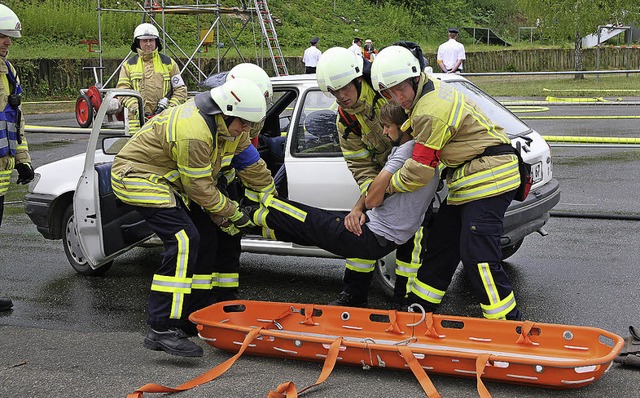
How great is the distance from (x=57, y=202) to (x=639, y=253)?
16.5 ft

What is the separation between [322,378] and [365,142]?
1.83 meters

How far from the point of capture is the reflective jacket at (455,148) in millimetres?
4875

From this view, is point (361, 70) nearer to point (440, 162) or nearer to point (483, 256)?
point (440, 162)

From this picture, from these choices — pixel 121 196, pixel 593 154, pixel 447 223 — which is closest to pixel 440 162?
pixel 447 223

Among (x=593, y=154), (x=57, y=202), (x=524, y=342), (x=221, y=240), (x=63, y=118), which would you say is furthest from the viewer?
(x=63, y=118)

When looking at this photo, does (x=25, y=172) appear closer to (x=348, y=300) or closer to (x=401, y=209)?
(x=348, y=300)

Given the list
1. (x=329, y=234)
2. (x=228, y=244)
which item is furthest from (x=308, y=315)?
(x=228, y=244)

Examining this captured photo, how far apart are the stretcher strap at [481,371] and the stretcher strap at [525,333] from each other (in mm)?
494

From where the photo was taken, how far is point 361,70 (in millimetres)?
5508

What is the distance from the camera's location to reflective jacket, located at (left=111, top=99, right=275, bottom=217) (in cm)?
506

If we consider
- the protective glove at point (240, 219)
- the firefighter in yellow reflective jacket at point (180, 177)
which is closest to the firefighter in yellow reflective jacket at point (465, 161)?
the firefighter in yellow reflective jacket at point (180, 177)

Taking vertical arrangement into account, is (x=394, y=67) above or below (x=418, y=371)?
→ above

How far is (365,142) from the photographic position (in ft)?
A: 18.8

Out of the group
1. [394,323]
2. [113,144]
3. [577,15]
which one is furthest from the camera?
[577,15]
